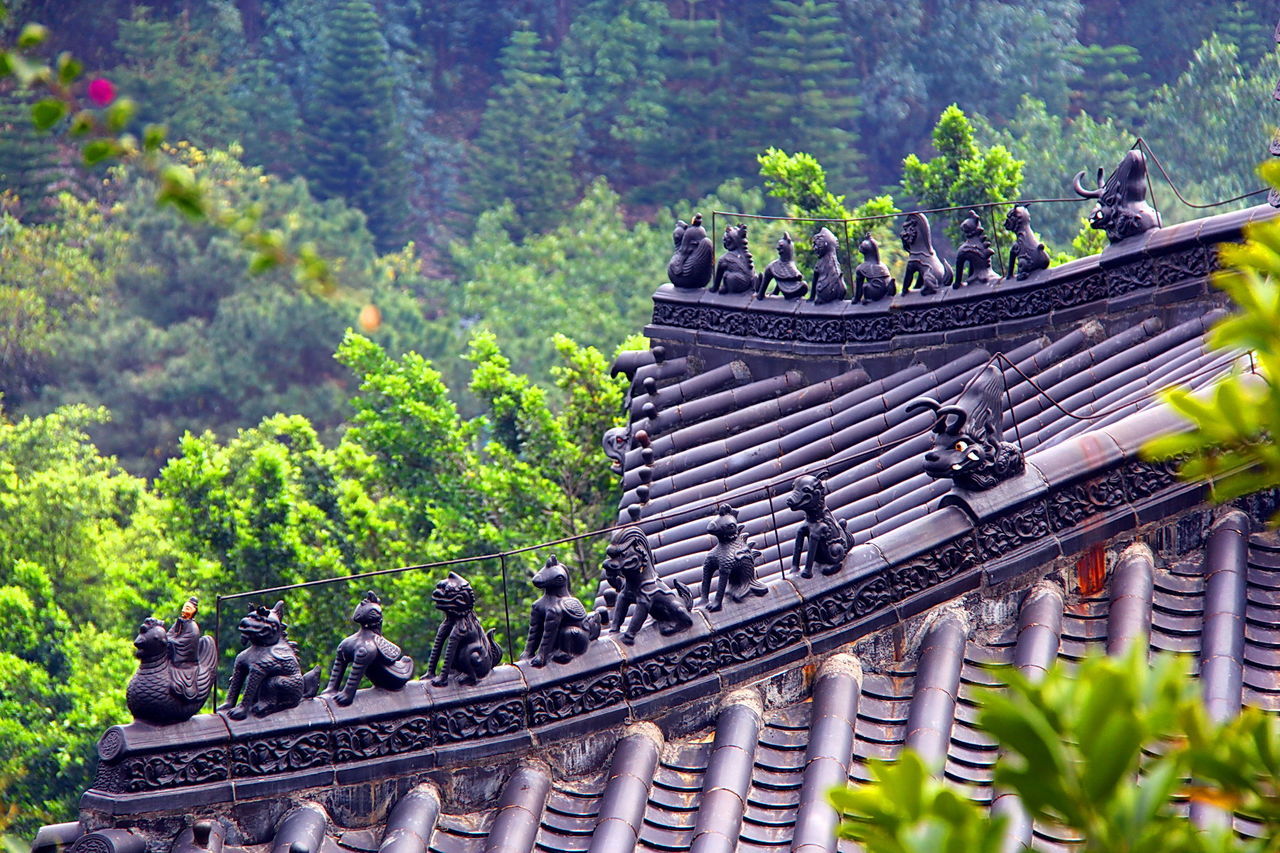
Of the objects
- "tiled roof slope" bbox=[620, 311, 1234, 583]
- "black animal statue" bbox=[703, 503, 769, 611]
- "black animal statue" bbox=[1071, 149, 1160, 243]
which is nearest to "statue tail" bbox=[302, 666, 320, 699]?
"black animal statue" bbox=[703, 503, 769, 611]

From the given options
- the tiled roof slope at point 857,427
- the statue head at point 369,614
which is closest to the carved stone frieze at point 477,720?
the statue head at point 369,614

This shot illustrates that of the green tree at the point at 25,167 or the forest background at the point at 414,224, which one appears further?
the green tree at the point at 25,167

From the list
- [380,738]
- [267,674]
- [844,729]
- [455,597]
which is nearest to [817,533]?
[844,729]

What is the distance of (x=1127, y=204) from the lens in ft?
61.4

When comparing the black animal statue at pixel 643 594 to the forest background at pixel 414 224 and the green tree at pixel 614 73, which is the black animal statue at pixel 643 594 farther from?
the green tree at pixel 614 73

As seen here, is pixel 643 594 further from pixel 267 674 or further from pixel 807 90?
pixel 807 90

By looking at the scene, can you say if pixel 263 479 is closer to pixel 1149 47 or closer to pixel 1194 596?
pixel 1194 596

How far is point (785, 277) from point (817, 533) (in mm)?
8420

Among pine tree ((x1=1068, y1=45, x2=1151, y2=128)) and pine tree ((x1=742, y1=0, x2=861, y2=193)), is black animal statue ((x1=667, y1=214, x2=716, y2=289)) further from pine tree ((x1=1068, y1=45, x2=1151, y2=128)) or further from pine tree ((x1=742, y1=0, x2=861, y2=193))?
pine tree ((x1=1068, y1=45, x2=1151, y2=128))

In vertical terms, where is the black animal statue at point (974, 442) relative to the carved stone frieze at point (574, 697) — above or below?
above

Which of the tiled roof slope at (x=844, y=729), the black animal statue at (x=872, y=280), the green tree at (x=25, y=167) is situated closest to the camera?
the tiled roof slope at (x=844, y=729)

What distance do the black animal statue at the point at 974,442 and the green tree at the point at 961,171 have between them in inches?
1077

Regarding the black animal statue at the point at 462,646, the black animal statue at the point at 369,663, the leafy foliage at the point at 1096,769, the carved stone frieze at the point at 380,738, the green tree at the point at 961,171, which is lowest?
the leafy foliage at the point at 1096,769

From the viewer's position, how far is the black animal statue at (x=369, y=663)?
499 inches
